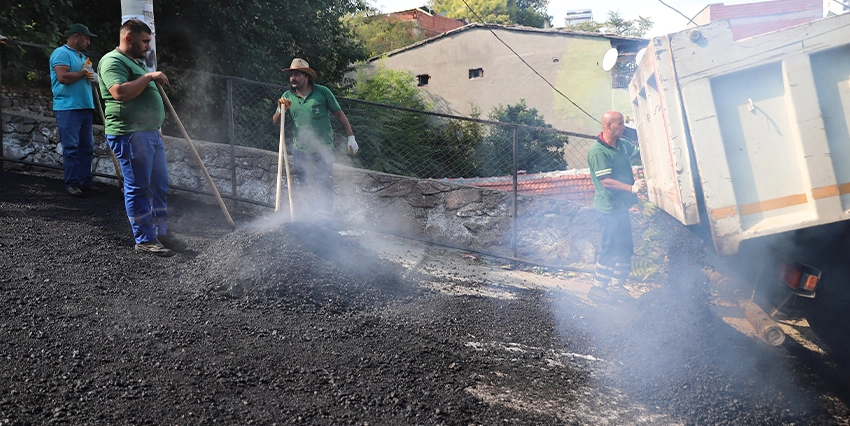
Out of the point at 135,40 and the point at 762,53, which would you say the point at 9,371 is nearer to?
the point at 135,40

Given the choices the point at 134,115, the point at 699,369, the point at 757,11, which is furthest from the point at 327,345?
the point at 757,11

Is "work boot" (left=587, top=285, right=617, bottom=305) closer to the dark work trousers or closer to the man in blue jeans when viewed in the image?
the dark work trousers

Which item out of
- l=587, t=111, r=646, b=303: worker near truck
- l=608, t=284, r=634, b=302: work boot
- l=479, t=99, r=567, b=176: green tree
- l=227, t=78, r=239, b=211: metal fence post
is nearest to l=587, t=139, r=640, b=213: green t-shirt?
l=587, t=111, r=646, b=303: worker near truck

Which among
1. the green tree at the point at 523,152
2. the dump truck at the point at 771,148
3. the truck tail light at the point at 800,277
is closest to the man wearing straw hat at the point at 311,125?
the dump truck at the point at 771,148

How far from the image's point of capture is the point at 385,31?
1404 inches

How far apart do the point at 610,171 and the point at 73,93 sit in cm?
497

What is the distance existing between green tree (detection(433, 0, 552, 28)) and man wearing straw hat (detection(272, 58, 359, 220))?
141ft

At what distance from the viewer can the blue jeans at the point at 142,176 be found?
4414 millimetres

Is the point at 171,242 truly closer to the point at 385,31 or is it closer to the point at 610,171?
the point at 610,171

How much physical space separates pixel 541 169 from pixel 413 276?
902cm

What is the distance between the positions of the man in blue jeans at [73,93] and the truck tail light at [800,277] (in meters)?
5.94

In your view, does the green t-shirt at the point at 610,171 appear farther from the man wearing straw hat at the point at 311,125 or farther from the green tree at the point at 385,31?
the green tree at the point at 385,31

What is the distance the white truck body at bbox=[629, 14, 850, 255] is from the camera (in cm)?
323

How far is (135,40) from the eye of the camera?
4.39m
